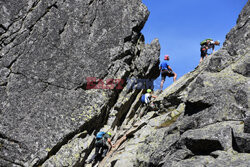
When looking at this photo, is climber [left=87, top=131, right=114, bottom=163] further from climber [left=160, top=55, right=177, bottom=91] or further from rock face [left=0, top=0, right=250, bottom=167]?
climber [left=160, top=55, right=177, bottom=91]

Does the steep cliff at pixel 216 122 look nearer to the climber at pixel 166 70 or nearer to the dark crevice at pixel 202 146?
the dark crevice at pixel 202 146

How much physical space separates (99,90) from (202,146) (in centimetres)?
1476

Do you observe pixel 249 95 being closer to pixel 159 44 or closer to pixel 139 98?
pixel 139 98

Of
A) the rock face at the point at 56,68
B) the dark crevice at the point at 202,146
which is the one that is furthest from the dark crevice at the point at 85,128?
the dark crevice at the point at 202,146

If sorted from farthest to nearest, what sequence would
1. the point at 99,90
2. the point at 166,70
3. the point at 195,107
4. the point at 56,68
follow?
the point at 166,70 < the point at 99,90 < the point at 56,68 < the point at 195,107

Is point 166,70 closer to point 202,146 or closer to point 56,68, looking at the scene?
point 56,68

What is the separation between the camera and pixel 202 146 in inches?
428

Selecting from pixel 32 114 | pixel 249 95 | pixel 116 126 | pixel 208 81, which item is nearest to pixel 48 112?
pixel 32 114

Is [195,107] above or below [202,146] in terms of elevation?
above

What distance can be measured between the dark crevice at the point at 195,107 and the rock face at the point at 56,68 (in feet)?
37.1

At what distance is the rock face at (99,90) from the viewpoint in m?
12.8

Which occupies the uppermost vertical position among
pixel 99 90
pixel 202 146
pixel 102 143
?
pixel 99 90

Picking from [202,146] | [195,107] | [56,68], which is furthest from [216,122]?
[56,68]

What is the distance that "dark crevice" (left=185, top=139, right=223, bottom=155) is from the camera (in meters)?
10.4
